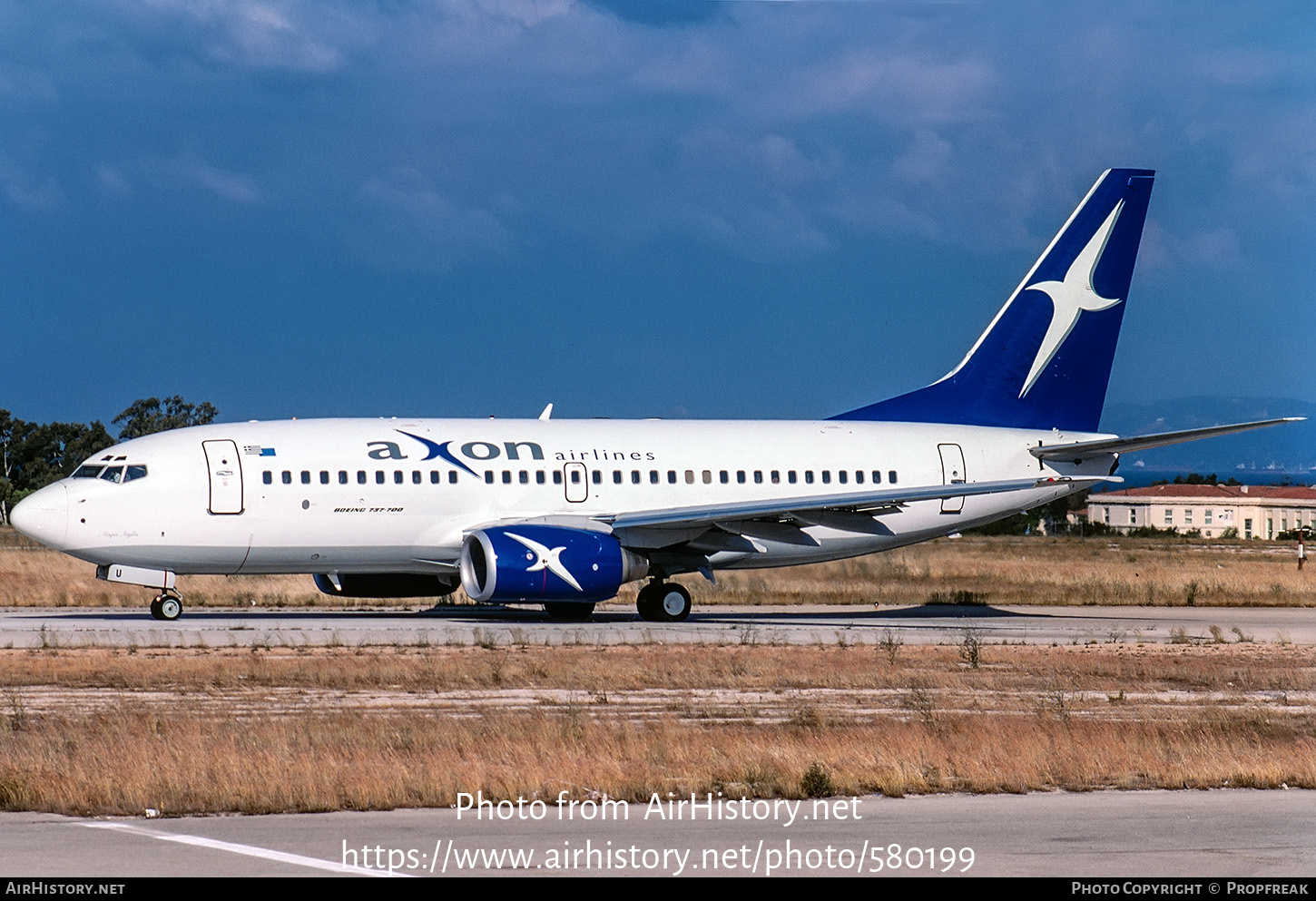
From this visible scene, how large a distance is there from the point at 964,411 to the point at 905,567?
1405 centimetres

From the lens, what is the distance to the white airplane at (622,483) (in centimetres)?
2919

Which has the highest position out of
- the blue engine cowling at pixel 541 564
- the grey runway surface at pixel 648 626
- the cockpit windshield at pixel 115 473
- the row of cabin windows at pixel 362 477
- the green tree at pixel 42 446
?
the green tree at pixel 42 446

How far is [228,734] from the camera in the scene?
48.6ft

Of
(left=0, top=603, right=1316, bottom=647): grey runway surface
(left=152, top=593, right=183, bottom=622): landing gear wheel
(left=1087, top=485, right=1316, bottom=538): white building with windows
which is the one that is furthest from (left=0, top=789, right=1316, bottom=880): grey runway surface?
(left=1087, top=485, right=1316, bottom=538): white building with windows

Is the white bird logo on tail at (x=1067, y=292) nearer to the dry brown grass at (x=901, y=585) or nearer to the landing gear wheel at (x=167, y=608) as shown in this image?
the dry brown grass at (x=901, y=585)

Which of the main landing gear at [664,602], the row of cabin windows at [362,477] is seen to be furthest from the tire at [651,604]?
the row of cabin windows at [362,477]

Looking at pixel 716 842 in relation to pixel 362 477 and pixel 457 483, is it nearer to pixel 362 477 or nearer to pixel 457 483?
pixel 362 477

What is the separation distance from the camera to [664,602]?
31.4 m

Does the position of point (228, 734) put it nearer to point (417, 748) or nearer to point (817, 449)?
point (417, 748)

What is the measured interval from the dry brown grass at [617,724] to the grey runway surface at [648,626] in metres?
1.95

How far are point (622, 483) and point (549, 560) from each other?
3.65m

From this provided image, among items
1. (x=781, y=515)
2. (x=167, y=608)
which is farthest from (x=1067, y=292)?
(x=167, y=608)

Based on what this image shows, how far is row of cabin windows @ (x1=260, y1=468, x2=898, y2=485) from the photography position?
29969 mm
